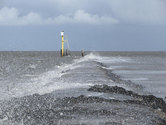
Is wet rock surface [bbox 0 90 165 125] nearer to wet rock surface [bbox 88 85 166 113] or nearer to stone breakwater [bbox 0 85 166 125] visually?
stone breakwater [bbox 0 85 166 125]

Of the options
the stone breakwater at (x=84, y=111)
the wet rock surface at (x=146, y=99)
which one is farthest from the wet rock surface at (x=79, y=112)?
the wet rock surface at (x=146, y=99)

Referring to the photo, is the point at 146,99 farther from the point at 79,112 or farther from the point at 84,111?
the point at 79,112

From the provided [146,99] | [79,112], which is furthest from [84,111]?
[146,99]

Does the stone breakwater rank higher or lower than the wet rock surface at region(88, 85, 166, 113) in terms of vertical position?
higher

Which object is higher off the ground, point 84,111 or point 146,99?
point 84,111

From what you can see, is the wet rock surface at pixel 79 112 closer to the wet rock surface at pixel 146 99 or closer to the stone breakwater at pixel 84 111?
the stone breakwater at pixel 84 111

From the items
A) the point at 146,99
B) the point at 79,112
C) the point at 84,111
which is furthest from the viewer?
the point at 146,99

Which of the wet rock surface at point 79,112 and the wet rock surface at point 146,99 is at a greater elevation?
the wet rock surface at point 79,112

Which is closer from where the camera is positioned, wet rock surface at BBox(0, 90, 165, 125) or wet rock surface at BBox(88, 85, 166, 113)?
wet rock surface at BBox(0, 90, 165, 125)

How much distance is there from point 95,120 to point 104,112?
1086 millimetres

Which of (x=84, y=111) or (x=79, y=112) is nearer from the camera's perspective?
(x=79, y=112)

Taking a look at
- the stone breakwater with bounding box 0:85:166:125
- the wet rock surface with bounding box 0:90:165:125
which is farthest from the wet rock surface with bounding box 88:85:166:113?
the wet rock surface with bounding box 0:90:165:125

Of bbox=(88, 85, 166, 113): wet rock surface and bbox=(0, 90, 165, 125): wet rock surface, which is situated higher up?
bbox=(0, 90, 165, 125): wet rock surface

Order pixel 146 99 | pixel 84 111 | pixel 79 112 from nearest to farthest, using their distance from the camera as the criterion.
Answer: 1. pixel 79 112
2. pixel 84 111
3. pixel 146 99
